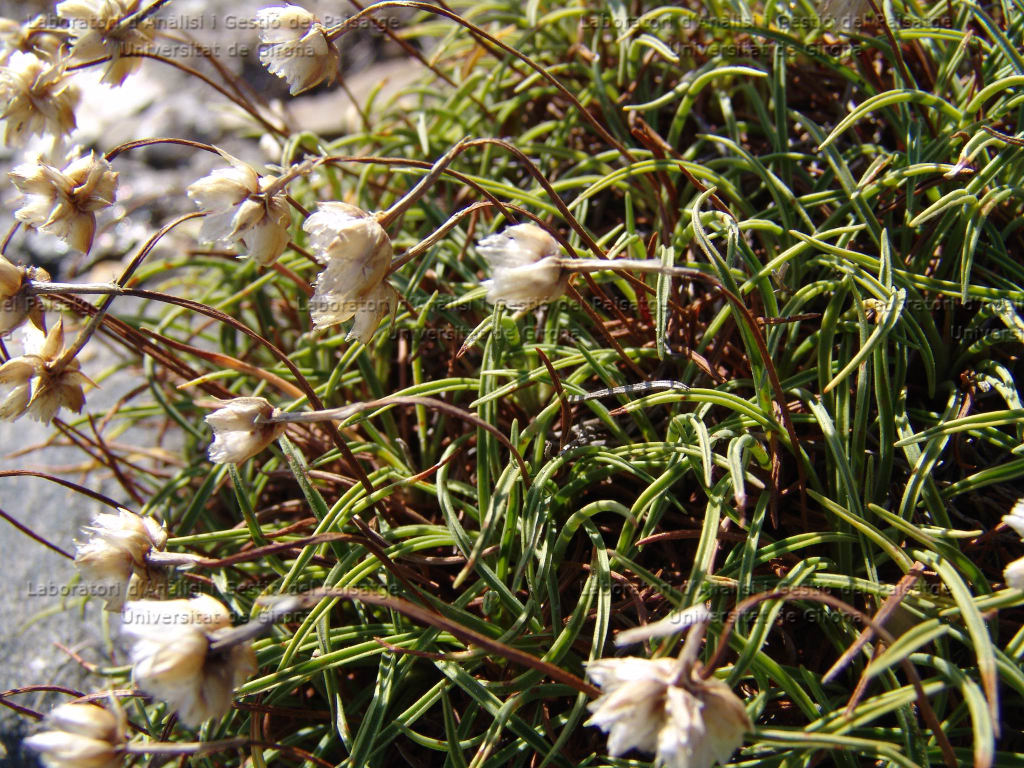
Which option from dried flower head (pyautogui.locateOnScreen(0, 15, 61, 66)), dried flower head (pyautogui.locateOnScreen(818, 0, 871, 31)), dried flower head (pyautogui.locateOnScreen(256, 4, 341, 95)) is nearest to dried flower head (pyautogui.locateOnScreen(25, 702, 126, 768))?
dried flower head (pyautogui.locateOnScreen(256, 4, 341, 95))

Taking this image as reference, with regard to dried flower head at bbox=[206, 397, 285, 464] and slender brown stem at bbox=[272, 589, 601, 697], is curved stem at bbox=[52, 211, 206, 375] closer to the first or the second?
dried flower head at bbox=[206, 397, 285, 464]

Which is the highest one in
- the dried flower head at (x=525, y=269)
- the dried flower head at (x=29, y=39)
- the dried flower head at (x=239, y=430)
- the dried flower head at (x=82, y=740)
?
the dried flower head at (x=29, y=39)

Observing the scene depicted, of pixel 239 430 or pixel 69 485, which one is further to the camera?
pixel 69 485

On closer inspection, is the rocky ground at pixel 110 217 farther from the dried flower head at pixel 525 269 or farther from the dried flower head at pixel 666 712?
the dried flower head at pixel 666 712

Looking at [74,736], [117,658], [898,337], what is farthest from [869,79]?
[117,658]

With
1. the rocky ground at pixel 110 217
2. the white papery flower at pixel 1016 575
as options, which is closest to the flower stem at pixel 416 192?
the rocky ground at pixel 110 217

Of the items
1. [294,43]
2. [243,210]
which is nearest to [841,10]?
[294,43]

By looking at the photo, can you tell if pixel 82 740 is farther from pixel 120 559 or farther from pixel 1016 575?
pixel 1016 575
